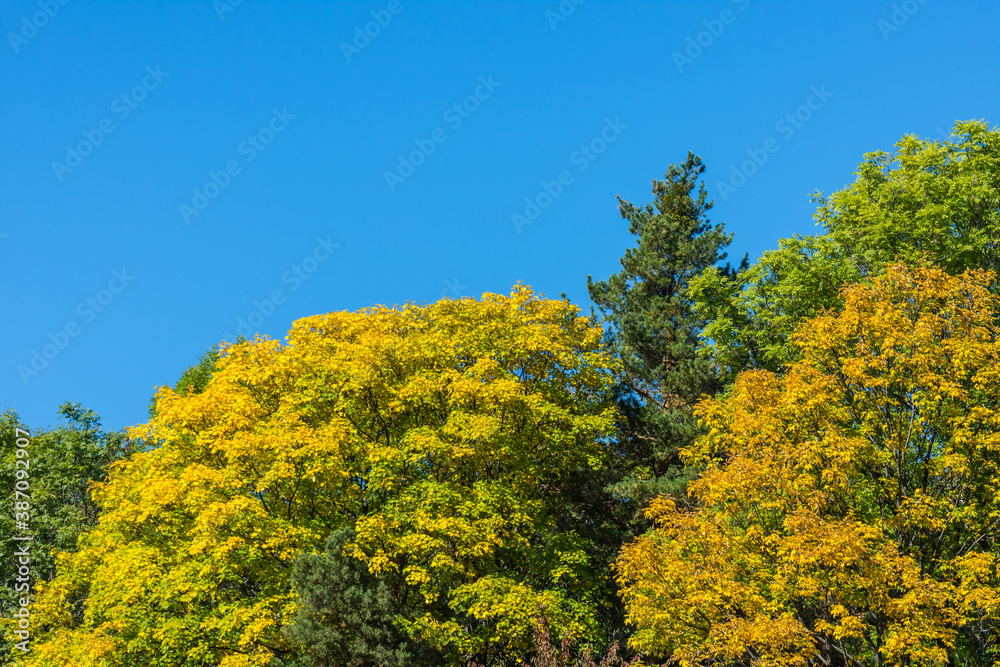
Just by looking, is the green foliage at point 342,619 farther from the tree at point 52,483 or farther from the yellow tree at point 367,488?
Answer: the tree at point 52,483

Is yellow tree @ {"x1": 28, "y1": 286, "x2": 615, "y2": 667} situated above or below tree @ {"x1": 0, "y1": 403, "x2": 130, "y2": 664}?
below

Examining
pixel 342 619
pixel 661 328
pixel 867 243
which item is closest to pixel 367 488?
pixel 342 619

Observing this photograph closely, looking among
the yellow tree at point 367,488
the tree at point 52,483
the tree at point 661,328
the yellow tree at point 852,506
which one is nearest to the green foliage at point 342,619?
the yellow tree at point 367,488

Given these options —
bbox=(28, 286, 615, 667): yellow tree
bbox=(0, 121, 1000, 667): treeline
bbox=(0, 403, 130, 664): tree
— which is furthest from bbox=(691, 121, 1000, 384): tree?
bbox=(0, 403, 130, 664): tree

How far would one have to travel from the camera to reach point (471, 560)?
24.6 m

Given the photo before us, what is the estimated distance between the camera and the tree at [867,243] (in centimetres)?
2659

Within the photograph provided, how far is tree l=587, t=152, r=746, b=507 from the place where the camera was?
92.1 ft

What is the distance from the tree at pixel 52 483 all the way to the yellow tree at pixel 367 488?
351 inches

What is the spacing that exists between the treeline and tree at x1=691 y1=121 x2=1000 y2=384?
13cm

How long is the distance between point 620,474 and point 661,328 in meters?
6.08

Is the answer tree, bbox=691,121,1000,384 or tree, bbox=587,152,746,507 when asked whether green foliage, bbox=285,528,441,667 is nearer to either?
tree, bbox=587,152,746,507

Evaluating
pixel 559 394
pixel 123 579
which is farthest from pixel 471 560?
pixel 123 579

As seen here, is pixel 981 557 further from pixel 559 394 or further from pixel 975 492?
pixel 559 394

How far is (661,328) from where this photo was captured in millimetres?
31469
